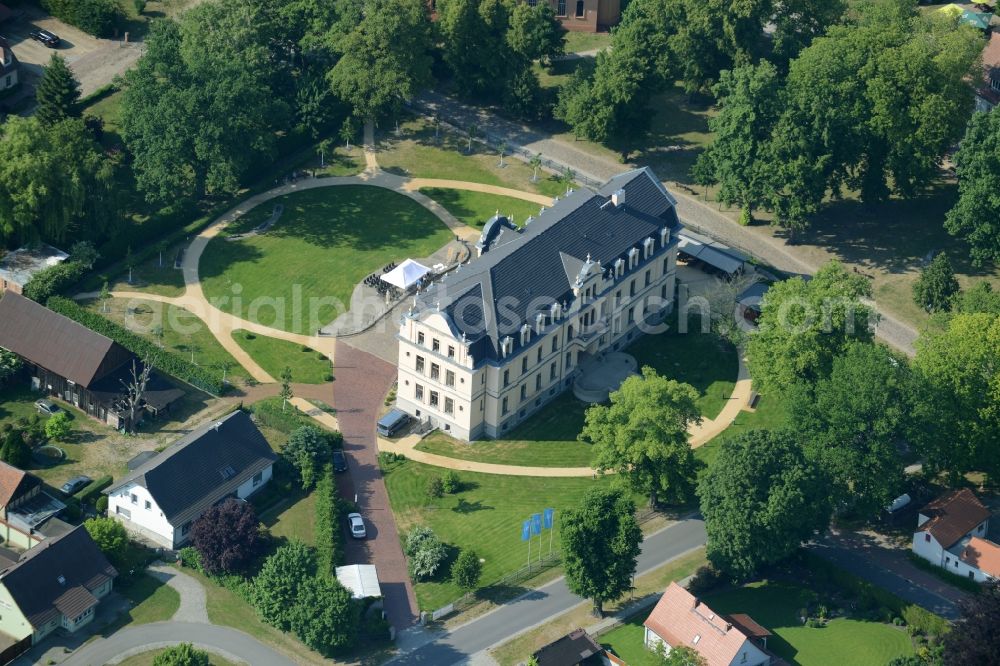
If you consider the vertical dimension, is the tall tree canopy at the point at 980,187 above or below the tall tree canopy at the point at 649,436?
above

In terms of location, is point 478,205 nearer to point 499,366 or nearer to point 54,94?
point 499,366

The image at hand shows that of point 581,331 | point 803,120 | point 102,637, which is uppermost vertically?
point 803,120

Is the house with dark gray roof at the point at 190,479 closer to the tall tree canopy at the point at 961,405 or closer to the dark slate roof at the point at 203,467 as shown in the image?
the dark slate roof at the point at 203,467

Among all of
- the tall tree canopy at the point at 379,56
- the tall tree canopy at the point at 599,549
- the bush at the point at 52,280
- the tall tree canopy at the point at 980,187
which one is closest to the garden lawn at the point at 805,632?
the tall tree canopy at the point at 599,549

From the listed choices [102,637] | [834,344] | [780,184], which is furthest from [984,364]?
[102,637]

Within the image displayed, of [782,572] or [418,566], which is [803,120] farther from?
[418,566]

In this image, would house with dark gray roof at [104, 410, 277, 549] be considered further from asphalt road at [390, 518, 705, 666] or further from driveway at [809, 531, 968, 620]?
driveway at [809, 531, 968, 620]
